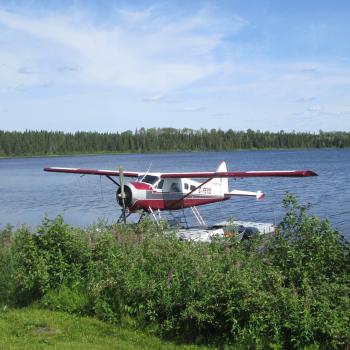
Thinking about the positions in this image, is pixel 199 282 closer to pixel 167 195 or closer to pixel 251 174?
pixel 251 174

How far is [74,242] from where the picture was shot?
25.0ft

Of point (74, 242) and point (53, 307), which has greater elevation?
point (74, 242)

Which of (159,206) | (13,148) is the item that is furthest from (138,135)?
(159,206)

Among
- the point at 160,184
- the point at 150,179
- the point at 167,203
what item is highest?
the point at 150,179

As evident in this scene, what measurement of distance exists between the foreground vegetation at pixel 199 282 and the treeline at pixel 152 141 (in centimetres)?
15544

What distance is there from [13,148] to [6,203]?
134302 millimetres

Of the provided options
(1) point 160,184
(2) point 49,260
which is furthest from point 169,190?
(2) point 49,260

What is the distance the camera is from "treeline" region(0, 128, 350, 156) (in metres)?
160

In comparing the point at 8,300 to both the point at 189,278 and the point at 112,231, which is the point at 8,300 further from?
the point at 189,278

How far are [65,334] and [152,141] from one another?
16542 centimetres

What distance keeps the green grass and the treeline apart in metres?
156

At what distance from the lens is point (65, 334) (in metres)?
6.16

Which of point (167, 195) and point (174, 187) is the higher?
point (174, 187)

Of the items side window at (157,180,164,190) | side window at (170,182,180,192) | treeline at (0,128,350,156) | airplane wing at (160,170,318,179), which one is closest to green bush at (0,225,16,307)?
airplane wing at (160,170,318,179)
